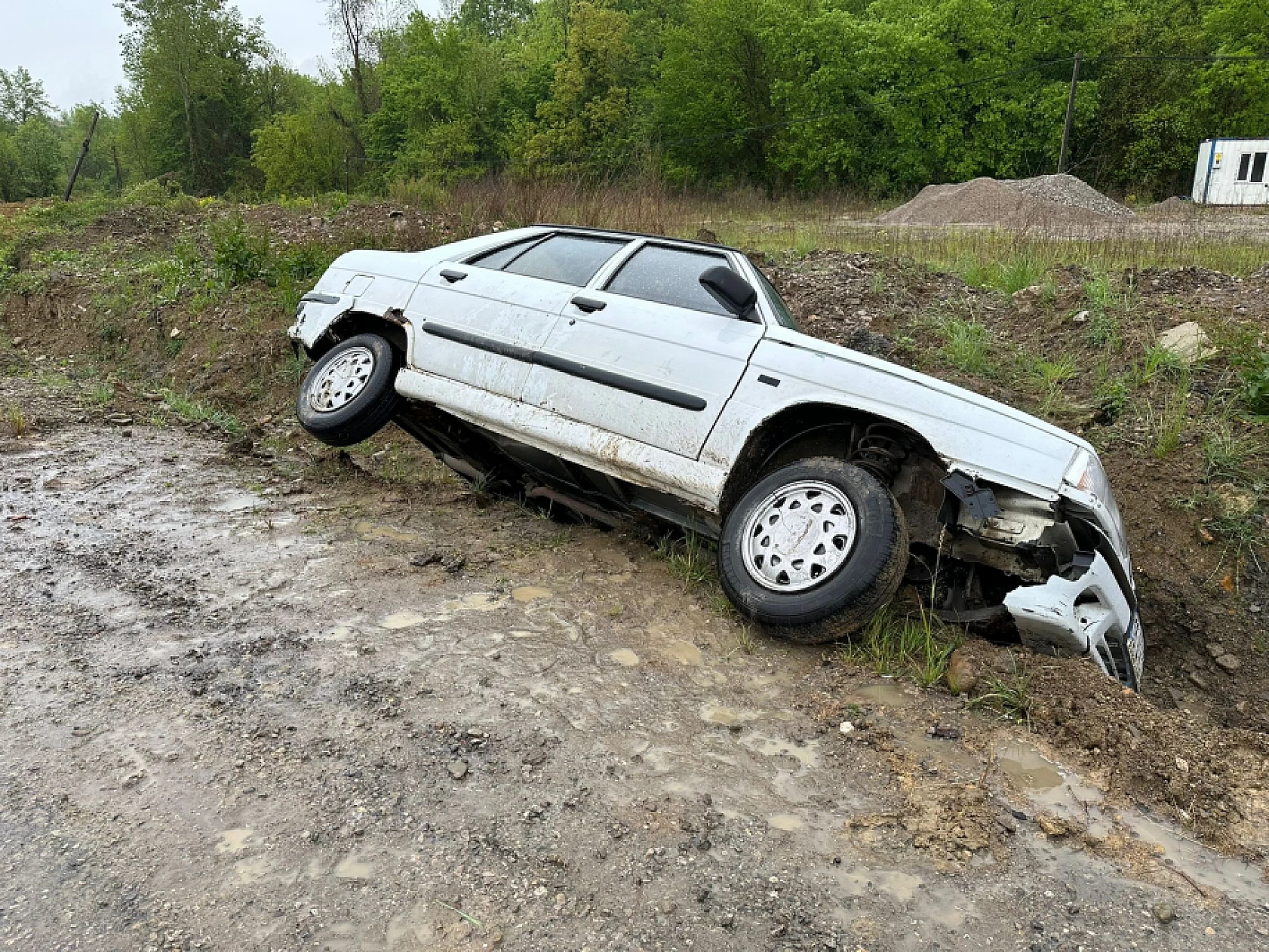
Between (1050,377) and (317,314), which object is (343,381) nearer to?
(317,314)

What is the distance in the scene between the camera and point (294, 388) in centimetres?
834

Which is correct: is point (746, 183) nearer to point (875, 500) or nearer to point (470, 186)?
point (470, 186)

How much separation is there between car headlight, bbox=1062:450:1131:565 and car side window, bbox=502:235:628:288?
2526 millimetres

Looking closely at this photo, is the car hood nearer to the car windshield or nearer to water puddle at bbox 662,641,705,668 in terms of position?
the car windshield

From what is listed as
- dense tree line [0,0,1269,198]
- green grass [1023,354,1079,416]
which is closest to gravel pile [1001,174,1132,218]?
dense tree line [0,0,1269,198]

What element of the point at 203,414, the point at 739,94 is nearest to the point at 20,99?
the point at 739,94

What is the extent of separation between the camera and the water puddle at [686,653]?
3779 mm

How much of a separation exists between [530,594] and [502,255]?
2068mm

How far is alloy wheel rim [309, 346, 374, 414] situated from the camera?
5.16 m

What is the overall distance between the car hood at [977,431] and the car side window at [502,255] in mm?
2192

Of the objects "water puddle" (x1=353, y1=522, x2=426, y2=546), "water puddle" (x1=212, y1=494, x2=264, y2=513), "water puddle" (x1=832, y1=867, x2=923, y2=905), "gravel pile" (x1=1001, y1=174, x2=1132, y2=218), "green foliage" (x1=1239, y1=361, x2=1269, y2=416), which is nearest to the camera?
"water puddle" (x1=832, y1=867, x2=923, y2=905)

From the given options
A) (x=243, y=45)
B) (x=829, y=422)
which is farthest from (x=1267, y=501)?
(x=243, y=45)

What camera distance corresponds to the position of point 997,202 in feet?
76.2

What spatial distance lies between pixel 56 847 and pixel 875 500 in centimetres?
302
